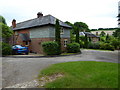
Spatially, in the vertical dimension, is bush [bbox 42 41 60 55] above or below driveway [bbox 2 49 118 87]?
above

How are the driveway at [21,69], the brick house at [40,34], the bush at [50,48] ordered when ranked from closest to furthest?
1. the driveway at [21,69]
2. the bush at [50,48]
3. the brick house at [40,34]

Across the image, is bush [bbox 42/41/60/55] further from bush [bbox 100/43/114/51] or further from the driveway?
bush [bbox 100/43/114/51]

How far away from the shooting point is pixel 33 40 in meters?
18.9

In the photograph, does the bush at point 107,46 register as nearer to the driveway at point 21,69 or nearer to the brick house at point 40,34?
the brick house at point 40,34

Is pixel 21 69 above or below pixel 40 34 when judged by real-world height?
below

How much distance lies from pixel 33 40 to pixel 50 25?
5029 mm

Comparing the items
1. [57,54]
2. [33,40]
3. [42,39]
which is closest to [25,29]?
[33,40]

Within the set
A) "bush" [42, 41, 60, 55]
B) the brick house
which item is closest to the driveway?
"bush" [42, 41, 60, 55]

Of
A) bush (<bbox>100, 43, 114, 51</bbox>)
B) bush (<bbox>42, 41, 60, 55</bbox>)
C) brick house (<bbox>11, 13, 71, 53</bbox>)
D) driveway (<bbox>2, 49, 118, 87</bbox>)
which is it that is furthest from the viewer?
bush (<bbox>100, 43, 114, 51</bbox>)

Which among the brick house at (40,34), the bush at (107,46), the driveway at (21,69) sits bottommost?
the driveway at (21,69)

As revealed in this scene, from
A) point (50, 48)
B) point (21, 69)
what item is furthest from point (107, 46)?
point (21, 69)

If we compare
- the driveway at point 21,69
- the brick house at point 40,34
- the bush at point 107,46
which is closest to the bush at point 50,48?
the brick house at point 40,34

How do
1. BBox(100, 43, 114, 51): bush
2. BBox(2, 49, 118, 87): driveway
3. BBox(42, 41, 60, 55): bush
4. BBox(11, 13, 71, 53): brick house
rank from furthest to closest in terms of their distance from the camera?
1. BBox(100, 43, 114, 51): bush
2. BBox(11, 13, 71, 53): brick house
3. BBox(42, 41, 60, 55): bush
4. BBox(2, 49, 118, 87): driveway

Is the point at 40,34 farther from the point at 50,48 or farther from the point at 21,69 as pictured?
the point at 21,69
